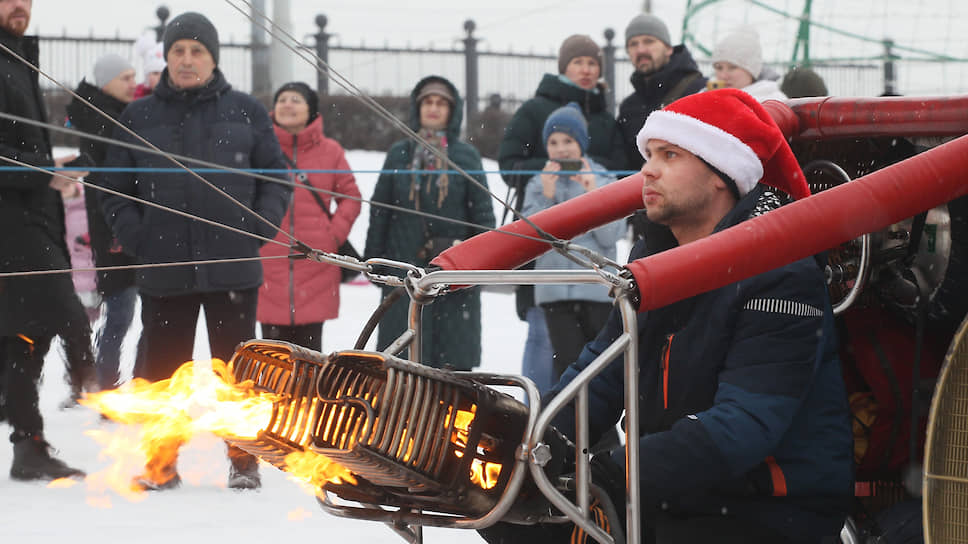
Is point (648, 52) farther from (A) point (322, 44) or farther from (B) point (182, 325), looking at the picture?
(A) point (322, 44)

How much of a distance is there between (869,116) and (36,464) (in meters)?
3.53

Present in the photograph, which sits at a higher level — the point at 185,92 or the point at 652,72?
the point at 652,72

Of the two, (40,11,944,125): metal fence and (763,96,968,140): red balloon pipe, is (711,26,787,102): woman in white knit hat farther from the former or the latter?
(40,11,944,125): metal fence

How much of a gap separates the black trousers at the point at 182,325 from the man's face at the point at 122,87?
174 centimetres

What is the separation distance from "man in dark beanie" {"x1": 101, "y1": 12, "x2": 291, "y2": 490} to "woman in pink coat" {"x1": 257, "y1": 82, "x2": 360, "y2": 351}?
2.40 feet

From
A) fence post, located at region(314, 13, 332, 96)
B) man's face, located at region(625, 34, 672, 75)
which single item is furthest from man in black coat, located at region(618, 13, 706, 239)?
fence post, located at region(314, 13, 332, 96)

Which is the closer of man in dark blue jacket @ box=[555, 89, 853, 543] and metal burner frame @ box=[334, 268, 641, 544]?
metal burner frame @ box=[334, 268, 641, 544]

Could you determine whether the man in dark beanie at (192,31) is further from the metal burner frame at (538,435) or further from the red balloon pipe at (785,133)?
the metal burner frame at (538,435)

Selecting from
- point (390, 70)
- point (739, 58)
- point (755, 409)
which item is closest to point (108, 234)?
point (739, 58)

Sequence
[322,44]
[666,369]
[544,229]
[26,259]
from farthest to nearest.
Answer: [322,44]
[26,259]
[544,229]
[666,369]

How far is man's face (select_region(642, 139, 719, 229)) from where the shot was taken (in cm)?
293

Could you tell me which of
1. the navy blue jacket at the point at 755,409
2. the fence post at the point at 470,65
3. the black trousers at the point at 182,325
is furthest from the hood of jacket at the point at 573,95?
the fence post at the point at 470,65

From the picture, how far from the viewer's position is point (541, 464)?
95.5 inches

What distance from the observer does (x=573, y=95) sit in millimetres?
6355
